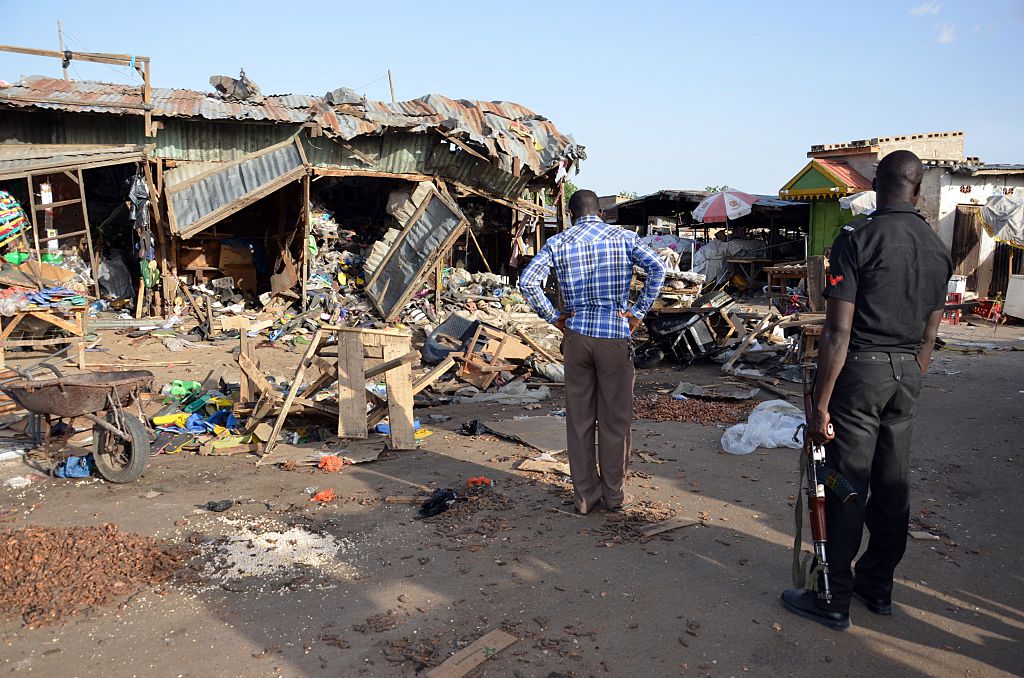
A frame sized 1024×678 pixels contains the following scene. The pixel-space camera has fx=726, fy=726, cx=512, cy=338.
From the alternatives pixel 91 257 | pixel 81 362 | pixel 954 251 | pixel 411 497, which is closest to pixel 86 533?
pixel 411 497

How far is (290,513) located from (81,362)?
7.38 m

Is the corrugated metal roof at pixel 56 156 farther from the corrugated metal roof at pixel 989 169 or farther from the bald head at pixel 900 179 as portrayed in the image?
the corrugated metal roof at pixel 989 169

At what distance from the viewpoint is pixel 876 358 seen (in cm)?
327

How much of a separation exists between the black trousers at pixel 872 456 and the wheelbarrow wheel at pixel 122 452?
17.3 ft

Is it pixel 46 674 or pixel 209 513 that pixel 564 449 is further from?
pixel 46 674

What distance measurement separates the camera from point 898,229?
3266 mm

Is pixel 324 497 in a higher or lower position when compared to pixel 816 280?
lower

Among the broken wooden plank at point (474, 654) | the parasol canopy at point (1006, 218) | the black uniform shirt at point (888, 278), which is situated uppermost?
the parasol canopy at point (1006, 218)

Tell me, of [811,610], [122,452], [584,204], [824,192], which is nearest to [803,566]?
[811,610]

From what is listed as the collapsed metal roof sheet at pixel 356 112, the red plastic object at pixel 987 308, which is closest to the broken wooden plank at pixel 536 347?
the collapsed metal roof sheet at pixel 356 112

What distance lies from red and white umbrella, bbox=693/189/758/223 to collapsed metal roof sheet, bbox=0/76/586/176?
7.35 metres

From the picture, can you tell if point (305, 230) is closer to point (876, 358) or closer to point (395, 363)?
point (395, 363)

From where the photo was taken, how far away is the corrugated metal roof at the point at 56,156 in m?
12.8

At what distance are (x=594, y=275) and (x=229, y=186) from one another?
38.8 feet
